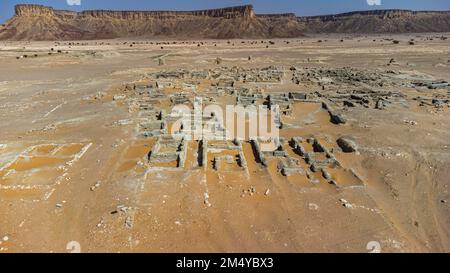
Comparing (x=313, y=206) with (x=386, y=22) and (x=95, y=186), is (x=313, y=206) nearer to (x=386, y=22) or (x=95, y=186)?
(x=95, y=186)

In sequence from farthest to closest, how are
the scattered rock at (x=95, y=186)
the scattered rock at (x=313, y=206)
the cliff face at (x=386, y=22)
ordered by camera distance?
the cliff face at (x=386, y=22) → the scattered rock at (x=95, y=186) → the scattered rock at (x=313, y=206)

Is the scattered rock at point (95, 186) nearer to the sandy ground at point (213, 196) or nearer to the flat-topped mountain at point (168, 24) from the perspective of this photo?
the sandy ground at point (213, 196)

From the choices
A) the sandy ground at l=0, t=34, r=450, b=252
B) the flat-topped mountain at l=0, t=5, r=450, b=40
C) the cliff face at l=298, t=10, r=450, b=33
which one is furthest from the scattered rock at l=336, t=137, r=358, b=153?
the cliff face at l=298, t=10, r=450, b=33

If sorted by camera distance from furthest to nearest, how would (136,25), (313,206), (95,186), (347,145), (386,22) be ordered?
(386,22), (136,25), (347,145), (95,186), (313,206)

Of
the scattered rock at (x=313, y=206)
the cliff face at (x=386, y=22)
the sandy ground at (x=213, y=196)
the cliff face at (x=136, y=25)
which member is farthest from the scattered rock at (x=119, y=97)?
the cliff face at (x=386, y=22)

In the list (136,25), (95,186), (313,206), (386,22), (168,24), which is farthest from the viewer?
(386,22)

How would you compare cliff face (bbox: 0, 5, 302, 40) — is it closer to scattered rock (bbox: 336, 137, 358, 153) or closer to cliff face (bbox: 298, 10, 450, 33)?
cliff face (bbox: 298, 10, 450, 33)

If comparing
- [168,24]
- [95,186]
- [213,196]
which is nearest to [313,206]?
[213,196]

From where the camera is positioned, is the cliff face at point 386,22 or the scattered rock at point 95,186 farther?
the cliff face at point 386,22
